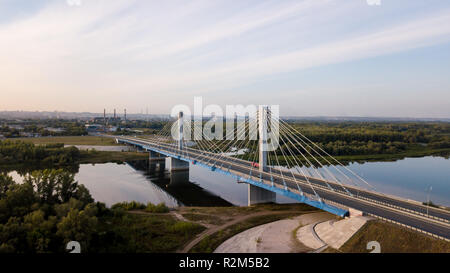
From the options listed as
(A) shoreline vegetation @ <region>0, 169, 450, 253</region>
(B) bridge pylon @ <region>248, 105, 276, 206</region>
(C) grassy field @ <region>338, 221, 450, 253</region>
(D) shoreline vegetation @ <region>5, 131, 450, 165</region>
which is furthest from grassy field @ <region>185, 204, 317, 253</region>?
(D) shoreline vegetation @ <region>5, 131, 450, 165</region>

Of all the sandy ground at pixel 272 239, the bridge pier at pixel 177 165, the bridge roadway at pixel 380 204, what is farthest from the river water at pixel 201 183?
the sandy ground at pixel 272 239

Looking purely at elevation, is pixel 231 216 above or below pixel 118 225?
below

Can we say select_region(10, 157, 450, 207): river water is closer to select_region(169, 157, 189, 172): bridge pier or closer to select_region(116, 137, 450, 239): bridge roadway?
select_region(169, 157, 189, 172): bridge pier

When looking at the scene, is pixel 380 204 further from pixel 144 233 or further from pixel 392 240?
pixel 144 233

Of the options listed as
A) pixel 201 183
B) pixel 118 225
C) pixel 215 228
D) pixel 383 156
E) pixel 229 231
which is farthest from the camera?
pixel 383 156

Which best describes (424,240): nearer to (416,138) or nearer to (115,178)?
(115,178)

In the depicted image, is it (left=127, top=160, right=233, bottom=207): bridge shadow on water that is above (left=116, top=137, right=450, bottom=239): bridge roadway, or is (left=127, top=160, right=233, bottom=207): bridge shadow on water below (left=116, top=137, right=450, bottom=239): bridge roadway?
below

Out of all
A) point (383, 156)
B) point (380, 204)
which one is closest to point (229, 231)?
point (380, 204)

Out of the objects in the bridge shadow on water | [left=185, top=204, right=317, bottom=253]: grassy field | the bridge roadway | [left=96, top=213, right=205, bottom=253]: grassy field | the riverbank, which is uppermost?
the bridge roadway
